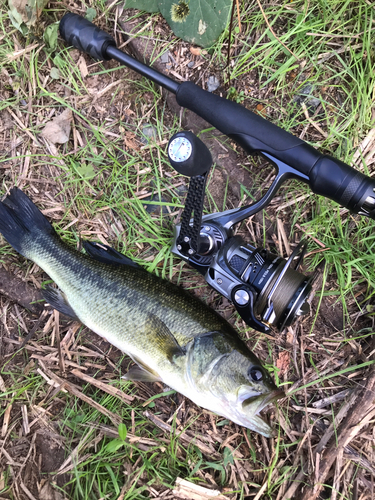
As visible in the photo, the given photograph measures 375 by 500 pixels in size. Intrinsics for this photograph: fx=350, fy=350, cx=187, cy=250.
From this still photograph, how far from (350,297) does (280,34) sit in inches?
93.7

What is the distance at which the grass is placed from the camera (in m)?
Answer: 2.92

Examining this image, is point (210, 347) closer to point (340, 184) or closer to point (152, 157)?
point (340, 184)

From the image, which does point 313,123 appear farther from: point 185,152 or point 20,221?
point 20,221

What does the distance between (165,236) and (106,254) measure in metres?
0.55

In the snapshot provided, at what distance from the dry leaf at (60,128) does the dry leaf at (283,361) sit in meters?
2.73

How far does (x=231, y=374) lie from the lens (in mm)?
2465

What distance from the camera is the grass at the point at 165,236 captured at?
9.59 ft

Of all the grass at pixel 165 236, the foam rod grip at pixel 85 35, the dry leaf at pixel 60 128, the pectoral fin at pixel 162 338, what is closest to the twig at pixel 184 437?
the grass at pixel 165 236

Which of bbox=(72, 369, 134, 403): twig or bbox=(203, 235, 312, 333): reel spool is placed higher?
bbox=(203, 235, 312, 333): reel spool

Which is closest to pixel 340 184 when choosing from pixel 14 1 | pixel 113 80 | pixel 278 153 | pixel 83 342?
pixel 278 153

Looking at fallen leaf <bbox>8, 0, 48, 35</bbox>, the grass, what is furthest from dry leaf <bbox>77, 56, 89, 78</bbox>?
fallen leaf <bbox>8, 0, 48, 35</bbox>

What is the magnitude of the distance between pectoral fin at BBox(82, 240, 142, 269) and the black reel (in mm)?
529

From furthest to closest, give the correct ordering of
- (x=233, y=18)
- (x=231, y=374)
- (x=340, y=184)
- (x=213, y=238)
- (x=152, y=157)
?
1. (x=152, y=157)
2. (x=233, y=18)
3. (x=213, y=238)
4. (x=231, y=374)
5. (x=340, y=184)

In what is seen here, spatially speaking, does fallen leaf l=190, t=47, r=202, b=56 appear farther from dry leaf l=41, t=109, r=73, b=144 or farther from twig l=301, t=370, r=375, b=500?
twig l=301, t=370, r=375, b=500
